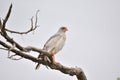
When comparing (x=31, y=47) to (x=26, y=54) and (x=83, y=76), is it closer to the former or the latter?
(x=26, y=54)

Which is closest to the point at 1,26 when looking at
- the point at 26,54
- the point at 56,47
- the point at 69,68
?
the point at 26,54

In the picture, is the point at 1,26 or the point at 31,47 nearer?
the point at 1,26

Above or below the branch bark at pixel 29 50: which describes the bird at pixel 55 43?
below

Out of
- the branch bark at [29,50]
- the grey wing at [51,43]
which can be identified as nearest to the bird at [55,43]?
the grey wing at [51,43]

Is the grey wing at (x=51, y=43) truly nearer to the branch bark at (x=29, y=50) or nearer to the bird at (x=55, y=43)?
the bird at (x=55, y=43)

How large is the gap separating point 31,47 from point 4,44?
0.69 meters

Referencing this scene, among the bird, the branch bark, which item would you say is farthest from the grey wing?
the branch bark

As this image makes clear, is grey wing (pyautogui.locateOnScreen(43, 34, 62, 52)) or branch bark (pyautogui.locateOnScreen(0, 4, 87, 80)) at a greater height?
branch bark (pyautogui.locateOnScreen(0, 4, 87, 80))

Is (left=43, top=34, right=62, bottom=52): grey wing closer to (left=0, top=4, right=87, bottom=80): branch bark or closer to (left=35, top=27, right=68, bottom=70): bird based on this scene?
(left=35, top=27, right=68, bottom=70): bird

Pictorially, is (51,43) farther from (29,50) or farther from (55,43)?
(29,50)

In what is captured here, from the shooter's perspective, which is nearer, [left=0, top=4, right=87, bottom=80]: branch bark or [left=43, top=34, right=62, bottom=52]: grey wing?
[left=0, top=4, right=87, bottom=80]: branch bark

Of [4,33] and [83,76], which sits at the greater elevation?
[4,33]

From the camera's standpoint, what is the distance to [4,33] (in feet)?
21.4

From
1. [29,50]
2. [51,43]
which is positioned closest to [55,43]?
[51,43]
